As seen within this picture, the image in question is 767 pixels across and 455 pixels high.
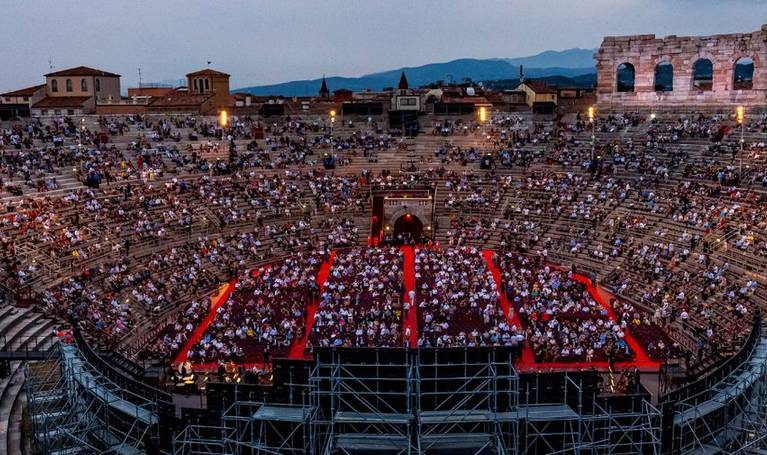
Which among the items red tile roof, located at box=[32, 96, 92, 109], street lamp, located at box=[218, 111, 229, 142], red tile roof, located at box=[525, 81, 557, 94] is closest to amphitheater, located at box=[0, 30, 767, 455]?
street lamp, located at box=[218, 111, 229, 142]

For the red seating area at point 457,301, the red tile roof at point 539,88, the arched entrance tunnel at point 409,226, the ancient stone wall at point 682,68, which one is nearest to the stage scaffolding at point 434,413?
the red seating area at point 457,301

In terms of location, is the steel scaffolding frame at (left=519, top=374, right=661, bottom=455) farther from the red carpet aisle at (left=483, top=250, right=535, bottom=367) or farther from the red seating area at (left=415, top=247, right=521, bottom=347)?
the red seating area at (left=415, top=247, right=521, bottom=347)

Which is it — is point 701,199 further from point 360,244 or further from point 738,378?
point 738,378

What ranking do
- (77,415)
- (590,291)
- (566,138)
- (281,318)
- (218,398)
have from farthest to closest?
(566,138) < (590,291) < (281,318) < (77,415) < (218,398)

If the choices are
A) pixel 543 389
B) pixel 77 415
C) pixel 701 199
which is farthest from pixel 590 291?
pixel 77 415

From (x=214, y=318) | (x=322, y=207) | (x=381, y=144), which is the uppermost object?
(x=381, y=144)

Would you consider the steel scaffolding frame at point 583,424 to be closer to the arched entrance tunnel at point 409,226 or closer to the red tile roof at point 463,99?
the arched entrance tunnel at point 409,226

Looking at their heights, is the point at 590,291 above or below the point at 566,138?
below
